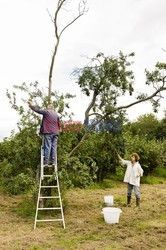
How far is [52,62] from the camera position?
10727 millimetres

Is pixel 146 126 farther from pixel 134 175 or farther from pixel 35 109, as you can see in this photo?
pixel 35 109

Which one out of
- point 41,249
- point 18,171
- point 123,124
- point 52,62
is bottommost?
point 41,249

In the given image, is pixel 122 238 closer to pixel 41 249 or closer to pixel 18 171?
pixel 41 249

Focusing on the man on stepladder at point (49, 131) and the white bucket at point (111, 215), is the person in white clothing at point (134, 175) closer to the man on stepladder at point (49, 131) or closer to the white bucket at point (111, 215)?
the white bucket at point (111, 215)

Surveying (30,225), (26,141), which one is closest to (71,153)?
(26,141)

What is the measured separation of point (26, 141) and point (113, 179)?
34.1 ft

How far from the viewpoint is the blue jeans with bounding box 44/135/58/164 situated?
9484 mm

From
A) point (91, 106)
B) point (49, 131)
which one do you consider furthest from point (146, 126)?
point (49, 131)

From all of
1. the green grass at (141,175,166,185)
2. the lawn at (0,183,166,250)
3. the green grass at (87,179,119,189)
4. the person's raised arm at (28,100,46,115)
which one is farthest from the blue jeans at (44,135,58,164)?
the green grass at (141,175,166,185)

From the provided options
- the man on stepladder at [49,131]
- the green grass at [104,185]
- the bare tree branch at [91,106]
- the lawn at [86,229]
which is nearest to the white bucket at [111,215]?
the lawn at [86,229]

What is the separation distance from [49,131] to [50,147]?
424 mm

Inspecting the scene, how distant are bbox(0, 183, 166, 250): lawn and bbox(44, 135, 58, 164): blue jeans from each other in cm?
167

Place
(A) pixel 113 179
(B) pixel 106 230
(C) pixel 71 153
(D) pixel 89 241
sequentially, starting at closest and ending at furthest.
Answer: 1. (D) pixel 89 241
2. (B) pixel 106 230
3. (C) pixel 71 153
4. (A) pixel 113 179

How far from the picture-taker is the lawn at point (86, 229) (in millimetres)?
7258
